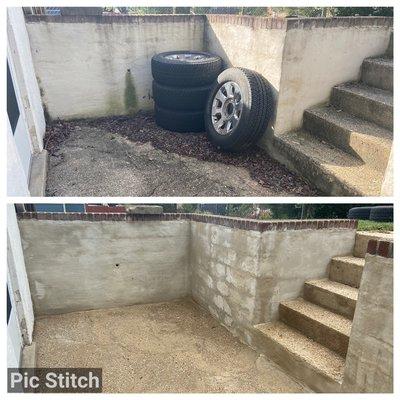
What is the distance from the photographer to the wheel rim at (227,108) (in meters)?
4.84

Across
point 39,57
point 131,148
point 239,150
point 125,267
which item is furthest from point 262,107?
point 39,57

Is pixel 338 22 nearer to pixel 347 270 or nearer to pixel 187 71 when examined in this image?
pixel 187 71

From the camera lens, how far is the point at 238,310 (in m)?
4.13

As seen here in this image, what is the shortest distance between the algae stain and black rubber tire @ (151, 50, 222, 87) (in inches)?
32.0

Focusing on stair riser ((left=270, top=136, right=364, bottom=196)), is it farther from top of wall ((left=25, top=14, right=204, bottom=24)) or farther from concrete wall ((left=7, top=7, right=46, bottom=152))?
concrete wall ((left=7, top=7, right=46, bottom=152))

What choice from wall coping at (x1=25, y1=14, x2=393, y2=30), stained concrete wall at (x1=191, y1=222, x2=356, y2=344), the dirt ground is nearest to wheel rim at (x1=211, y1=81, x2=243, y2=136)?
the dirt ground

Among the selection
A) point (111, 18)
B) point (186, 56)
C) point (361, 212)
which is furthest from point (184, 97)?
point (361, 212)

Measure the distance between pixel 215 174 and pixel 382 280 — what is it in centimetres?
274

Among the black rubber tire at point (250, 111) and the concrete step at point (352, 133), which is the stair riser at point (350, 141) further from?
the black rubber tire at point (250, 111)

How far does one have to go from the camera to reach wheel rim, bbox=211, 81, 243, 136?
4.84 meters

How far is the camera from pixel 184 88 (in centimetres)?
552

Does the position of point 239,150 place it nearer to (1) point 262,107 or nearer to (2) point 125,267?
(1) point 262,107

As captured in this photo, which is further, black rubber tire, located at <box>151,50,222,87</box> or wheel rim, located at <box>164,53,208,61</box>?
wheel rim, located at <box>164,53,208,61</box>

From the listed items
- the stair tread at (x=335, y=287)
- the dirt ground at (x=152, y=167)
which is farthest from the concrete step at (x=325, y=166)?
the stair tread at (x=335, y=287)
